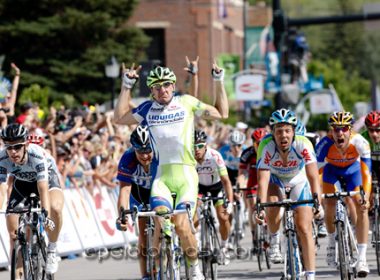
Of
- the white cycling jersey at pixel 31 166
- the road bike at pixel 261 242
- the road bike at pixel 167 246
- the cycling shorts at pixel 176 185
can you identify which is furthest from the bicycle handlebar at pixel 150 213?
the road bike at pixel 261 242

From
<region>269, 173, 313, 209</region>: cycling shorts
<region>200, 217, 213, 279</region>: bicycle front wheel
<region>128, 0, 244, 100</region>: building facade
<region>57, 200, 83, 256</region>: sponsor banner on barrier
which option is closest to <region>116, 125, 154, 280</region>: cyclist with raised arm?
<region>269, 173, 313, 209</region>: cycling shorts

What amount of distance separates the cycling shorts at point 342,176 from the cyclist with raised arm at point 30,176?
336cm

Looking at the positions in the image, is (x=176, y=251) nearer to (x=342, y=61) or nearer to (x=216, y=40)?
(x=216, y=40)

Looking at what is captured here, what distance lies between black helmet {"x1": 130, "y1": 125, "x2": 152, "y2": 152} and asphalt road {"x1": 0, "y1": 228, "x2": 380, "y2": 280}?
3307 millimetres

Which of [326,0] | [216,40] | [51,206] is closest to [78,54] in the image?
[216,40]

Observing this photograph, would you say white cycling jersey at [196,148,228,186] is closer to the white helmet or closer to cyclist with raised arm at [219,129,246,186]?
cyclist with raised arm at [219,129,246,186]

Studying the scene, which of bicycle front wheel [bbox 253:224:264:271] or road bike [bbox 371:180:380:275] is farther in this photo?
bicycle front wheel [bbox 253:224:264:271]

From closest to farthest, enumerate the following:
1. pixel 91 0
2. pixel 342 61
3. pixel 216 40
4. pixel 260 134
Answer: pixel 260 134, pixel 91 0, pixel 216 40, pixel 342 61

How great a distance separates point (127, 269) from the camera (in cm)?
1877

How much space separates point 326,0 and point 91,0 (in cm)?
7652

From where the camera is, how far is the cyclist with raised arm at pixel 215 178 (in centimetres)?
1686

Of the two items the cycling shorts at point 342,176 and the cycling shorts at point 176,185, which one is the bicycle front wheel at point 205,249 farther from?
the cycling shorts at point 176,185

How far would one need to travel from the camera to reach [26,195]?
46.0ft

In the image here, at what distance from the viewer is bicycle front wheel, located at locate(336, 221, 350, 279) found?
13.8 meters
